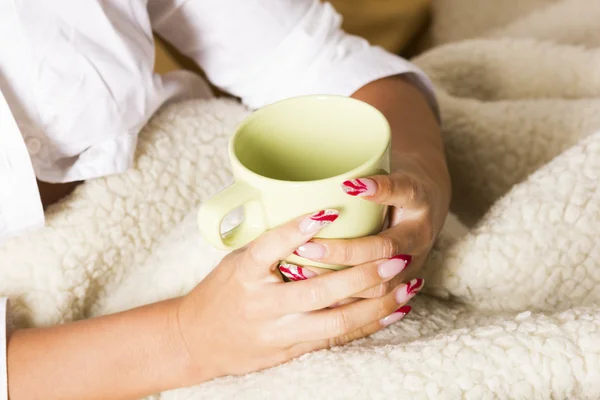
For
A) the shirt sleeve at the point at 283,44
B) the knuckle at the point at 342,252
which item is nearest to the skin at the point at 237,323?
the knuckle at the point at 342,252

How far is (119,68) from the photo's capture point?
1.96ft

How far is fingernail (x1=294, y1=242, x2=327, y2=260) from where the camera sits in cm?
42

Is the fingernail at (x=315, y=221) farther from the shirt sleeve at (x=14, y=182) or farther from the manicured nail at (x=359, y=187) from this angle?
the shirt sleeve at (x=14, y=182)

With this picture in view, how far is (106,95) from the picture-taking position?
23.2 inches

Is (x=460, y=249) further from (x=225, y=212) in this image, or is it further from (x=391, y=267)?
(x=225, y=212)

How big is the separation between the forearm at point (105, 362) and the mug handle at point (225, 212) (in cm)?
13

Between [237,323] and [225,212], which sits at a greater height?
[225,212]

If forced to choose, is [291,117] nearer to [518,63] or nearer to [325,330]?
[325,330]

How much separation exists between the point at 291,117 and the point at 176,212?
0.71ft

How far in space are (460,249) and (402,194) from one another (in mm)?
130

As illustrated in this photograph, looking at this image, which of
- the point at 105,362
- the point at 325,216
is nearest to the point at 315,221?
the point at 325,216

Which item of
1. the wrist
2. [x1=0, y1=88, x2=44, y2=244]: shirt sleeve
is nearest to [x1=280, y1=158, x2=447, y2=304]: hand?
the wrist

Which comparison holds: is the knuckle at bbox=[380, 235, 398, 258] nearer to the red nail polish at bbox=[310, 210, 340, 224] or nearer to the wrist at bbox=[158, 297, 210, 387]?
the red nail polish at bbox=[310, 210, 340, 224]

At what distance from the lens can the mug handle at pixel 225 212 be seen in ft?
1.32
